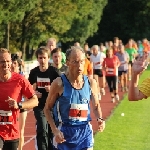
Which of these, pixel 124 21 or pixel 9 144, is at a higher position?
pixel 124 21

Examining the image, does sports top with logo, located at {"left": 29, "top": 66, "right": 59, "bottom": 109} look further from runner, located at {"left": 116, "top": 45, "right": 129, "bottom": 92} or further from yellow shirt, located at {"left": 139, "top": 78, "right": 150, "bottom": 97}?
runner, located at {"left": 116, "top": 45, "right": 129, "bottom": 92}

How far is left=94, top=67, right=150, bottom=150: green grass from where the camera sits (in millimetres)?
14104

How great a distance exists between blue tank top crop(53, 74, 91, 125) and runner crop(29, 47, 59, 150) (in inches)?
119

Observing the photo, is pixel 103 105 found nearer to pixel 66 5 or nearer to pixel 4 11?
pixel 4 11

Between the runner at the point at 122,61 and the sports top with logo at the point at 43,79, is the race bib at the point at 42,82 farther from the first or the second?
the runner at the point at 122,61

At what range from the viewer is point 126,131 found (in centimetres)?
1641

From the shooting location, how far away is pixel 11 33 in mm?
47438

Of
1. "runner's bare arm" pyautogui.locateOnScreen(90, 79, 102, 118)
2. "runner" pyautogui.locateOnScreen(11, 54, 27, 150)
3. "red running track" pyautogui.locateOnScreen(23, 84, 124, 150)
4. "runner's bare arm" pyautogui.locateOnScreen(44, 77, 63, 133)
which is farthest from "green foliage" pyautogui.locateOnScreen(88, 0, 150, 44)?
"runner's bare arm" pyautogui.locateOnScreen(44, 77, 63, 133)

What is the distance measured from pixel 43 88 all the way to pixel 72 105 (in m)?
3.32

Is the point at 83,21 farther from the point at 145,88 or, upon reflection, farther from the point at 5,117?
the point at 145,88

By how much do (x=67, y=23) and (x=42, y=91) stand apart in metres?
38.9

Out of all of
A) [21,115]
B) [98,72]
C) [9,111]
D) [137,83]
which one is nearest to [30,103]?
[9,111]

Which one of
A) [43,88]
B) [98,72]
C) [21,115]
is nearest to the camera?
[43,88]

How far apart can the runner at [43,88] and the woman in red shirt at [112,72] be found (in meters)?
13.0
